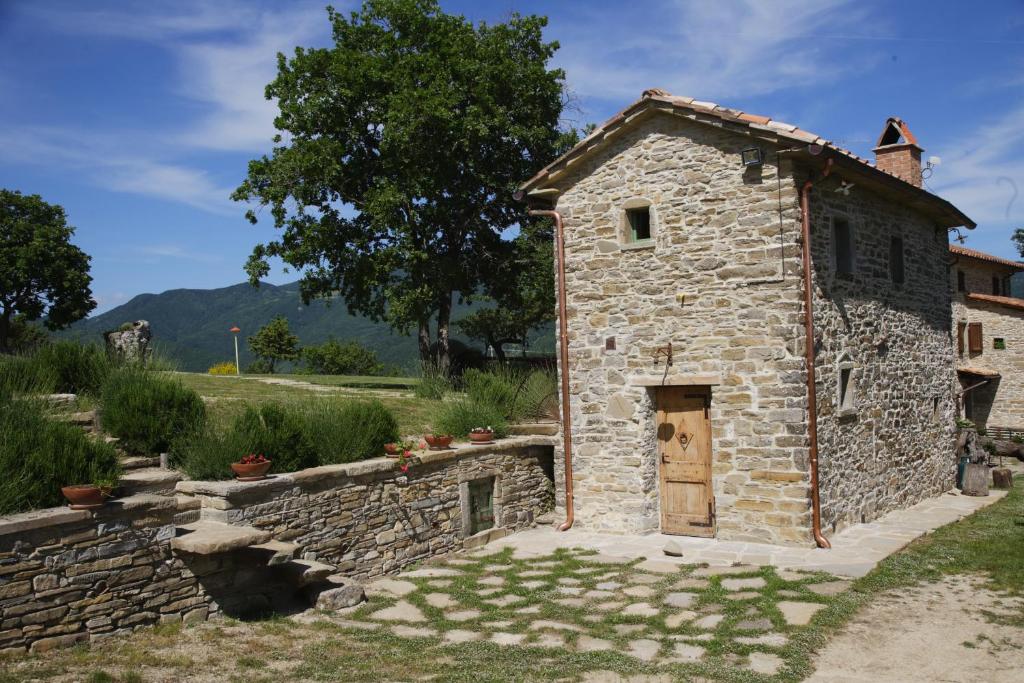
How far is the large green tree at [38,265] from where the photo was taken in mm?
24594

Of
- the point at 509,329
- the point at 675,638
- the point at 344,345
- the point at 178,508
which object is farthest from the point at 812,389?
the point at 344,345

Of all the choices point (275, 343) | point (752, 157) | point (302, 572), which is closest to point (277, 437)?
point (302, 572)

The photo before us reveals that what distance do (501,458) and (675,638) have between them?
5.32 meters

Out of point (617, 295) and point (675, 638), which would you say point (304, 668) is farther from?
point (617, 295)

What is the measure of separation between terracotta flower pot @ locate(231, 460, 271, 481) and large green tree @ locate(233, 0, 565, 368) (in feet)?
35.6

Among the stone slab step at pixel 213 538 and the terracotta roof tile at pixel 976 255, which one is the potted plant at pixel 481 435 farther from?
the terracotta roof tile at pixel 976 255

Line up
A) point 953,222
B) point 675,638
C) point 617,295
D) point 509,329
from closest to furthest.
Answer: point 675,638 → point 617,295 → point 953,222 → point 509,329

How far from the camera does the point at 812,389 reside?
9.93 m

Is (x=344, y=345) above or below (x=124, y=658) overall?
above

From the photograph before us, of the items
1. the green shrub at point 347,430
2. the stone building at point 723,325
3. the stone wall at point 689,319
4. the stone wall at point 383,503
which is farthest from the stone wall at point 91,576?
the stone building at point 723,325

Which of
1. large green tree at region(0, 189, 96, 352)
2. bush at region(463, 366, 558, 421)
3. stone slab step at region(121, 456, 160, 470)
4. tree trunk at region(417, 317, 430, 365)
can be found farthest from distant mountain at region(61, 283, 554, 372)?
stone slab step at region(121, 456, 160, 470)

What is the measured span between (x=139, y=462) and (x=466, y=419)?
5066 mm

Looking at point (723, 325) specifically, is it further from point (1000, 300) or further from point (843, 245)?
point (1000, 300)

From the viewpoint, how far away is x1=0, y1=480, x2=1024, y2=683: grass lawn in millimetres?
6148
